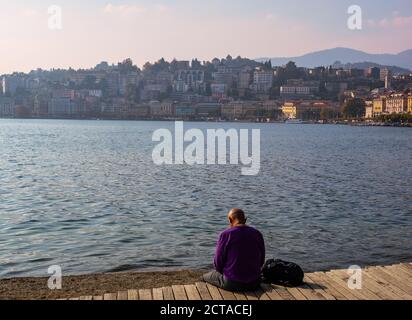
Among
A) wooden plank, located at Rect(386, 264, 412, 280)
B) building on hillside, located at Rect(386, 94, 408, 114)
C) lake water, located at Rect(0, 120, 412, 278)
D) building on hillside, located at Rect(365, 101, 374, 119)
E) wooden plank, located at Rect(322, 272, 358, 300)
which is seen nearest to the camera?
wooden plank, located at Rect(322, 272, 358, 300)

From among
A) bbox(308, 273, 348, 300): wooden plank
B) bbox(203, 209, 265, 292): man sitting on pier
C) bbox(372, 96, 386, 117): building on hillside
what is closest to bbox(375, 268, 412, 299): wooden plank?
bbox(308, 273, 348, 300): wooden plank

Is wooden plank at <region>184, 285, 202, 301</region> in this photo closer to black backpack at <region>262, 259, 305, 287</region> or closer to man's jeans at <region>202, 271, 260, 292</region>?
man's jeans at <region>202, 271, 260, 292</region>

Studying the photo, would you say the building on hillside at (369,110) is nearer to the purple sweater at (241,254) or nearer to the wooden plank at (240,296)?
the purple sweater at (241,254)

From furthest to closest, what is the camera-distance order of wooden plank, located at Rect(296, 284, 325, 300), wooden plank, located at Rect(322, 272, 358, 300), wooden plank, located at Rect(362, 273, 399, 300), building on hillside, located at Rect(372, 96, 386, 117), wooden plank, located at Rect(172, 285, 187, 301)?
building on hillside, located at Rect(372, 96, 386, 117) < wooden plank, located at Rect(362, 273, 399, 300) < wooden plank, located at Rect(322, 272, 358, 300) < wooden plank, located at Rect(296, 284, 325, 300) < wooden plank, located at Rect(172, 285, 187, 301)

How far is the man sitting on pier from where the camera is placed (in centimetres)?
666

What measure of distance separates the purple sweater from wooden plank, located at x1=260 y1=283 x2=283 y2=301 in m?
0.19

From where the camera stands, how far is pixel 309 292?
6.91 metres

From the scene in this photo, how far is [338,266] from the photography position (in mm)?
11508

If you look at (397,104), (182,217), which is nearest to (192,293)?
(182,217)

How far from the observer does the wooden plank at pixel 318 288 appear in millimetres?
6794

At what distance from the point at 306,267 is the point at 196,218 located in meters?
5.90

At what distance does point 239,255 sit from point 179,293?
0.80 meters
